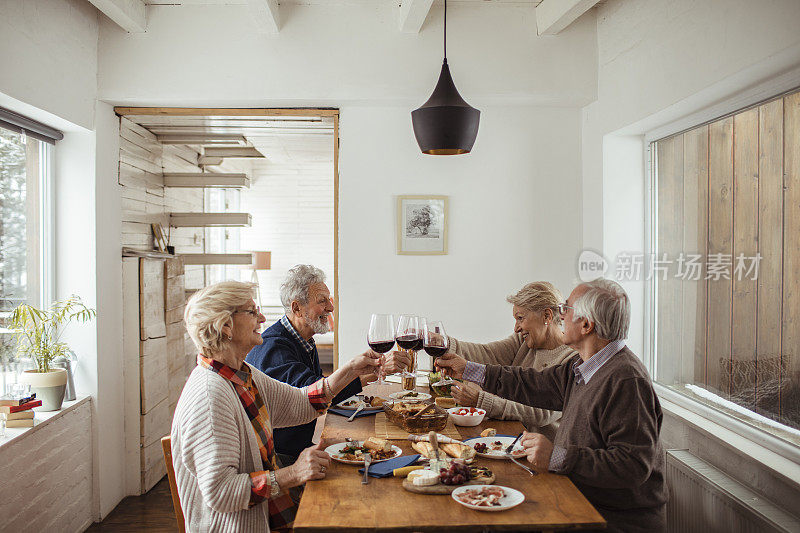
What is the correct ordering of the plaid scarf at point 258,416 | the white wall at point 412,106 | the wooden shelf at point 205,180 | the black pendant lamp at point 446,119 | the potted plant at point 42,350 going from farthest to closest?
the wooden shelf at point 205,180
the white wall at point 412,106
the potted plant at point 42,350
the black pendant lamp at point 446,119
the plaid scarf at point 258,416

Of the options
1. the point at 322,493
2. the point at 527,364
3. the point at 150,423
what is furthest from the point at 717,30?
the point at 150,423

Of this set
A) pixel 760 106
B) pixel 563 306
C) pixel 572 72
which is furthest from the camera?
pixel 572 72

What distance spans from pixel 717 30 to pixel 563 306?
4.69ft

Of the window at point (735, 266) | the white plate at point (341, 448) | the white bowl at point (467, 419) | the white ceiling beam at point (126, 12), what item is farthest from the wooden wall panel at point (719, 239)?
the white ceiling beam at point (126, 12)

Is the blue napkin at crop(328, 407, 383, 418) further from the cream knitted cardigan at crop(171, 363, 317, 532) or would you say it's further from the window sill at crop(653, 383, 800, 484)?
the window sill at crop(653, 383, 800, 484)

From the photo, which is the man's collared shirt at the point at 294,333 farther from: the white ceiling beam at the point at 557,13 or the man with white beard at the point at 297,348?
the white ceiling beam at the point at 557,13

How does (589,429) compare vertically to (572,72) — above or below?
below

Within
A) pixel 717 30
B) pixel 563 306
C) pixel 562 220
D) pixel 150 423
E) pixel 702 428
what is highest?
pixel 717 30

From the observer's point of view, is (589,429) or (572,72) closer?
(589,429)

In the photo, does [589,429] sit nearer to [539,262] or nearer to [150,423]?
[539,262]

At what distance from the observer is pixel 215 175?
4758 millimetres

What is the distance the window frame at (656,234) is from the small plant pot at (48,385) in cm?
310

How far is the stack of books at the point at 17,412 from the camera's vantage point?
2904 millimetres

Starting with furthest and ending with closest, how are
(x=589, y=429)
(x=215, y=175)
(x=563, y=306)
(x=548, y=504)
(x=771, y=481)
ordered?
(x=215, y=175), (x=771, y=481), (x=563, y=306), (x=589, y=429), (x=548, y=504)
